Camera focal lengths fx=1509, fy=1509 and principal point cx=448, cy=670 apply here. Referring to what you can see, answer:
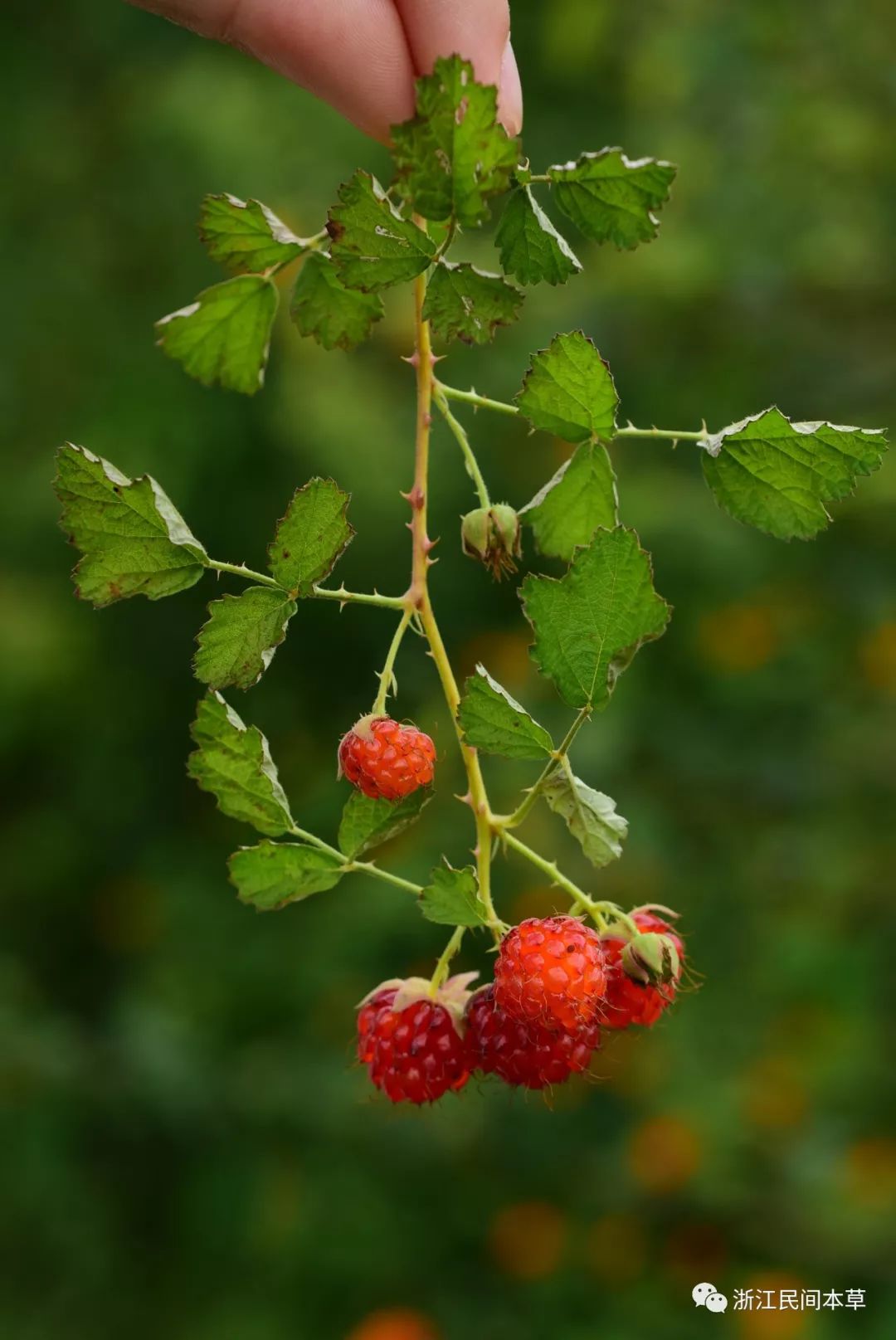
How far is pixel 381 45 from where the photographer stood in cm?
69

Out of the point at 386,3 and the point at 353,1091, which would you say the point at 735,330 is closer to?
the point at 353,1091

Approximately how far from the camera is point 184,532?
0.64 metres

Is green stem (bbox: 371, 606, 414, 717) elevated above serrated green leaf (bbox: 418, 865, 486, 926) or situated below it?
above

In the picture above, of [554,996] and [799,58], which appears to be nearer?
[554,996]

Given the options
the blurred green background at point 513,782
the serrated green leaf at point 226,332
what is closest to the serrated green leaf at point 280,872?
the serrated green leaf at point 226,332

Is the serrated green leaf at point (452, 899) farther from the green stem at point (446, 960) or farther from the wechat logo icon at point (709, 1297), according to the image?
the wechat logo icon at point (709, 1297)

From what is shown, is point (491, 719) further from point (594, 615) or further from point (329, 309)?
point (329, 309)

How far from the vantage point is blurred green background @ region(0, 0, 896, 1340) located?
1.98m

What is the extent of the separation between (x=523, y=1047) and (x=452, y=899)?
9cm

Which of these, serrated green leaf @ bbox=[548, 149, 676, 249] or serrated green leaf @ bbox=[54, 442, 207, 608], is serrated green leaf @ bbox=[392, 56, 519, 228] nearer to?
serrated green leaf @ bbox=[548, 149, 676, 249]

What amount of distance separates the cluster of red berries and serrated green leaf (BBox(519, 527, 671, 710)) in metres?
0.10

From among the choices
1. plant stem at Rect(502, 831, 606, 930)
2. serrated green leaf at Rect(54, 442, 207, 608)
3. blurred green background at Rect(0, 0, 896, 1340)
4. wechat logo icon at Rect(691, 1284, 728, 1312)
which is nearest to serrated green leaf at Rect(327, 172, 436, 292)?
serrated green leaf at Rect(54, 442, 207, 608)

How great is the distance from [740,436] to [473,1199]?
1.81 m

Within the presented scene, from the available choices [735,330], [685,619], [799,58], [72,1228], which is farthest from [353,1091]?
[799,58]
